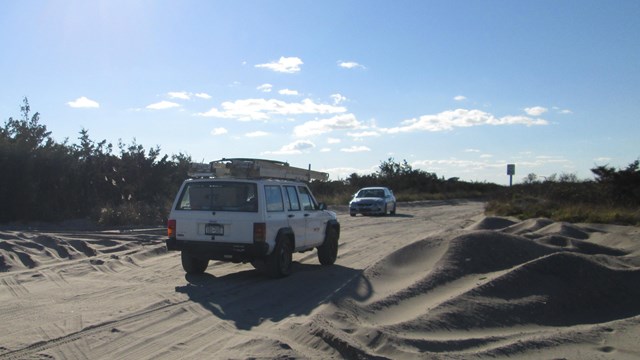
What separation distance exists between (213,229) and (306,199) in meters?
2.65

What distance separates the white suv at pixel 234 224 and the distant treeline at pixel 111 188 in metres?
11.4

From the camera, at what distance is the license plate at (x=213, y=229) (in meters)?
11.1

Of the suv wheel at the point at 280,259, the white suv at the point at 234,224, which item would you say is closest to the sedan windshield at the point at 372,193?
the white suv at the point at 234,224

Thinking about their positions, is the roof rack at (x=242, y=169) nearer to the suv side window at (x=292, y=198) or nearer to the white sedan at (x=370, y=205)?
the suv side window at (x=292, y=198)

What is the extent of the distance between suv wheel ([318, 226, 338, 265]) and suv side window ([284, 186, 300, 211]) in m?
1.28

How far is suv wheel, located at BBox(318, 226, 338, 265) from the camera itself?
44.1 feet

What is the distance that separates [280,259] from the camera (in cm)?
1134

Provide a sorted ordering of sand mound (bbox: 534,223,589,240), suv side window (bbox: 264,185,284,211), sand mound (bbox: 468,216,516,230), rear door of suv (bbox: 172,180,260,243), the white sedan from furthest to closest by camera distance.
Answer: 1. the white sedan
2. sand mound (bbox: 468,216,516,230)
3. sand mound (bbox: 534,223,589,240)
4. suv side window (bbox: 264,185,284,211)
5. rear door of suv (bbox: 172,180,260,243)

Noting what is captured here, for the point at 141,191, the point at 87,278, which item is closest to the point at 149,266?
the point at 87,278

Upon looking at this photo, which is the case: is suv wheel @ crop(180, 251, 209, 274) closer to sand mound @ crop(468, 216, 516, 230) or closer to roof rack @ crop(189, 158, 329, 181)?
roof rack @ crop(189, 158, 329, 181)

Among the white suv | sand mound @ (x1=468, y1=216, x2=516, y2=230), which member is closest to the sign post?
sand mound @ (x1=468, y1=216, x2=516, y2=230)

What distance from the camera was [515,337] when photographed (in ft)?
22.8

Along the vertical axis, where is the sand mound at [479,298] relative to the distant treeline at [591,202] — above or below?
below

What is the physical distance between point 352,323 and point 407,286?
222 centimetres
